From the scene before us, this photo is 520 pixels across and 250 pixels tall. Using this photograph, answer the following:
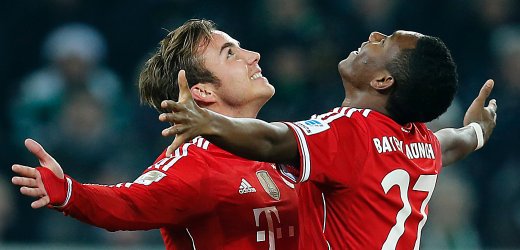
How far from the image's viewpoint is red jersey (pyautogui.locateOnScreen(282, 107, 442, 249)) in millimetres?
3393

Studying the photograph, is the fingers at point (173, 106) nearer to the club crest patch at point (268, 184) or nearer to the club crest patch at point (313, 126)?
the club crest patch at point (313, 126)

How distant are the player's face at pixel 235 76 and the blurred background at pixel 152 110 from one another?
2.63m

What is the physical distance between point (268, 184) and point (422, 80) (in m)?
0.83

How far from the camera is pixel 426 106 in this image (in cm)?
359

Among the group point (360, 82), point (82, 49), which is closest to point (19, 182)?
point (360, 82)

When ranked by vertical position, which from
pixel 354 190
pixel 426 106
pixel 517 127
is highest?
pixel 426 106

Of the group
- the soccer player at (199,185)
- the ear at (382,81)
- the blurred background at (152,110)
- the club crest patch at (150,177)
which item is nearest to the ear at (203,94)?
the soccer player at (199,185)

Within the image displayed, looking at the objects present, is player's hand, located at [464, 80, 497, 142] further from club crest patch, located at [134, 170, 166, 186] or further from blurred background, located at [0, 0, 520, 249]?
blurred background, located at [0, 0, 520, 249]

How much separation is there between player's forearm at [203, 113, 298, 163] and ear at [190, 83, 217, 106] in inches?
37.1

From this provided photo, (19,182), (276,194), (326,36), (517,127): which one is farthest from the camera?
(326,36)

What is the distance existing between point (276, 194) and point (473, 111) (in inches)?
48.0

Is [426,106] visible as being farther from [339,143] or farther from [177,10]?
[177,10]

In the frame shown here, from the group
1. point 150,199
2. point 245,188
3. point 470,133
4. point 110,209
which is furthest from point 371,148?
point 470,133

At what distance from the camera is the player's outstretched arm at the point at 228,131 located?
313 cm
